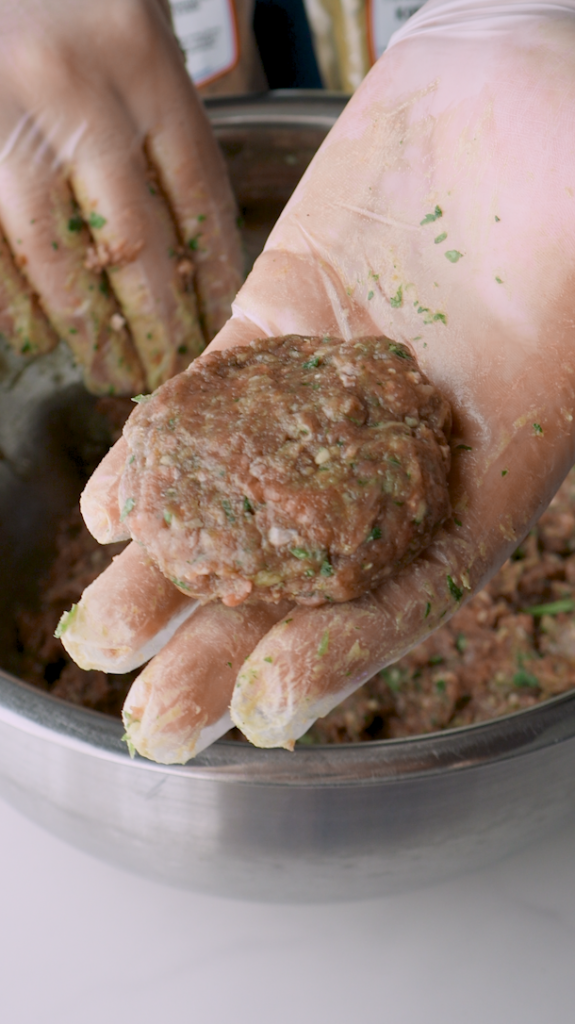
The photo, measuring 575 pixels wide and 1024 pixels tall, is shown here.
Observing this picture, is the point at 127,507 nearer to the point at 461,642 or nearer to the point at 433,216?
the point at 433,216

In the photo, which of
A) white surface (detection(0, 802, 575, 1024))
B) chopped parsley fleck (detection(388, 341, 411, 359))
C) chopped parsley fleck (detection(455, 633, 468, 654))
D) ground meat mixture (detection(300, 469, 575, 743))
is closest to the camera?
chopped parsley fleck (detection(388, 341, 411, 359))

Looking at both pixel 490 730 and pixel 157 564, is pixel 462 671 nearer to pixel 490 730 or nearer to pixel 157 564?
pixel 490 730

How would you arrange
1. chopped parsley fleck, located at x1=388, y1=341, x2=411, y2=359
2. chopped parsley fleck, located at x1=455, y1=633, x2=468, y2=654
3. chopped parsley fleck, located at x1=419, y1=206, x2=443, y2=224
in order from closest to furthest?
chopped parsley fleck, located at x1=388, y1=341, x2=411, y2=359, chopped parsley fleck, located at x1=419, y1=206, x2=443, y2=224, chopped parsley fleck, located at x1=455, y1=633, x2=468, y2=654

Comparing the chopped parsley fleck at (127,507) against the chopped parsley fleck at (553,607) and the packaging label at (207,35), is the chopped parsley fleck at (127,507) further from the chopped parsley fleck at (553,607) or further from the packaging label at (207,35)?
the packaging label at (207,35)

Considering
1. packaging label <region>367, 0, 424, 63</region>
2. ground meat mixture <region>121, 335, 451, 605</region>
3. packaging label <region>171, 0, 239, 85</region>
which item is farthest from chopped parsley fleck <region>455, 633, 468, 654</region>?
packaging label <region>171, 0, 239, 85</region>

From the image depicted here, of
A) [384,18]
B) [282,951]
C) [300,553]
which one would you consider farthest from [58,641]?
[384,18]

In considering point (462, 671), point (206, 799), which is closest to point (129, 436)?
point (206, 799)

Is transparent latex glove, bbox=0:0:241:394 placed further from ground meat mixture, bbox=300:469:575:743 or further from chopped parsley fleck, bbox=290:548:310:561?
chopped parsley fleck, bbox=290:548:310:561
